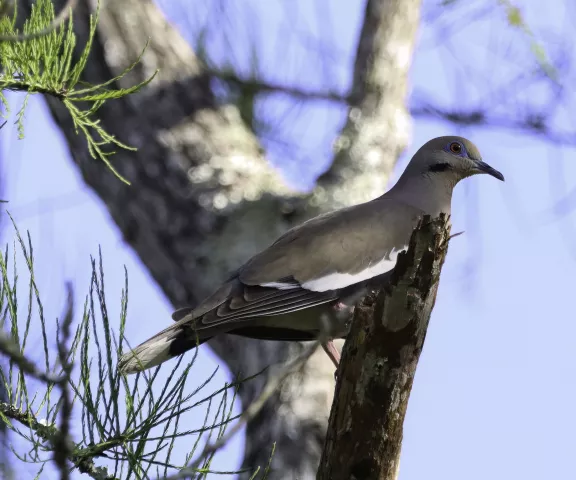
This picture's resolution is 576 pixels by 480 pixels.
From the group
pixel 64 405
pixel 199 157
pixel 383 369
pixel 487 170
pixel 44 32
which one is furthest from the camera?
pixel 199 157

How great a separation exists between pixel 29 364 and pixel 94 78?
384 cm

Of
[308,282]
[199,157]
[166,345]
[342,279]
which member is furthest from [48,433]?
[199,157]

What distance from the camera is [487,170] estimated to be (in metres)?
4.36

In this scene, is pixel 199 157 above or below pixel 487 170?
above

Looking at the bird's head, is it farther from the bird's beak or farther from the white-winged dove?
the white-winged dove

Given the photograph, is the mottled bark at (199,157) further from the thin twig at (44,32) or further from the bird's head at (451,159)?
the thin twig at (44,32)

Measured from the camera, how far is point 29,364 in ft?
4.13

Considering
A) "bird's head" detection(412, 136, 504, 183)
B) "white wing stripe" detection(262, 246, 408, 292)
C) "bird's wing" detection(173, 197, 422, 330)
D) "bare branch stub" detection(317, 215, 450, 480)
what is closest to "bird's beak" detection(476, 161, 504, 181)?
"bird's head" detection(412, 136, 504, 183)

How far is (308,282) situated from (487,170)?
4.15ft

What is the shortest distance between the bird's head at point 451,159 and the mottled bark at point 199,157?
48cm

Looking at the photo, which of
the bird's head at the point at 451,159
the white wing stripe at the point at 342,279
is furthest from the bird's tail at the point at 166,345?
the bird's head at the point at 451,159

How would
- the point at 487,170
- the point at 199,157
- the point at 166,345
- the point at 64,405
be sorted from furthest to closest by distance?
1. the point at 199,157
2. the point at 487,170
3. the point at 166,345
4. the point at 64,405

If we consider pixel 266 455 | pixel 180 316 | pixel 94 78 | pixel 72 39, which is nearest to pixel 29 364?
pixel 72 39

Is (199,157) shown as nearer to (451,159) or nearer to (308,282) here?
(451,159)
